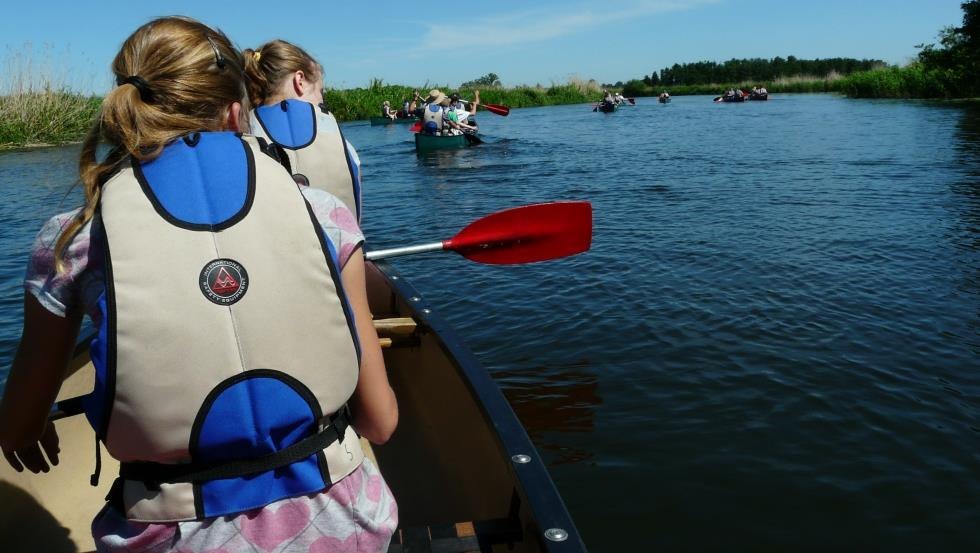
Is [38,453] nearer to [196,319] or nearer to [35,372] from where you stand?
[35,372]

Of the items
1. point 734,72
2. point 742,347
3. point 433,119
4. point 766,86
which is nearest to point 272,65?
point 742,347

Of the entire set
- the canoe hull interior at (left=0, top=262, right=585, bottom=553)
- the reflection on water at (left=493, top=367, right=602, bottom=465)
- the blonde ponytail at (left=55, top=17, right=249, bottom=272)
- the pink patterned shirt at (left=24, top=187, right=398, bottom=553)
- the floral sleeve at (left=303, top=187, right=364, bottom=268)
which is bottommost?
the reflection on water at (left=493, top=367, right=602, bottom=465)

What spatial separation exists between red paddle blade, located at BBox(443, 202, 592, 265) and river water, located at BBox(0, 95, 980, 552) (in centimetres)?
116

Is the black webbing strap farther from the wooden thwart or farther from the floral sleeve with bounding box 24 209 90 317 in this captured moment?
the wooden thwart

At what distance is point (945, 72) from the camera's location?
33.2 m

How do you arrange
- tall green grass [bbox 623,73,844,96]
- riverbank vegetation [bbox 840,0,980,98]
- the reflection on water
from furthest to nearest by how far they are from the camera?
1. tall green grass [bbox 623,73,844,96]
2. riverbank vegetation [bbox 840,0,980,98]
3. the reflection on water

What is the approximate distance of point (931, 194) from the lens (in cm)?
1015

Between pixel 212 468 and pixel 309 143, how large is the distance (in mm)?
2216

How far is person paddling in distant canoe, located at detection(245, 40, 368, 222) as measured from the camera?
127 inches

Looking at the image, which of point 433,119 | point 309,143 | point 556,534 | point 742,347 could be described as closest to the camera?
point 556,534

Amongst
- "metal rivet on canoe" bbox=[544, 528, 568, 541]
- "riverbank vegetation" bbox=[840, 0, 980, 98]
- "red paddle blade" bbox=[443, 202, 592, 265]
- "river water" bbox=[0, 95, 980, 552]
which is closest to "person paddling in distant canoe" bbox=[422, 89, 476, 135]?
"river water" bbox=[0, 95, 980, 552]

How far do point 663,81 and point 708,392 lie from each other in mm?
88591

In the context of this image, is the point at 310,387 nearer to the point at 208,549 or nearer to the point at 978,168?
the point at 208,549

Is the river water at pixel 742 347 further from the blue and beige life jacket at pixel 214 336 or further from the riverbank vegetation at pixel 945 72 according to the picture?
the riverbank vegetation at pixel 945 72
